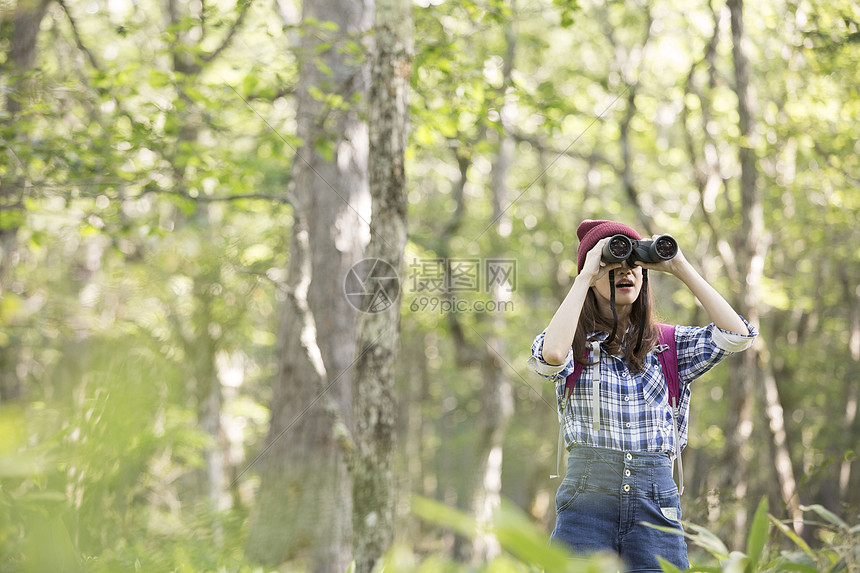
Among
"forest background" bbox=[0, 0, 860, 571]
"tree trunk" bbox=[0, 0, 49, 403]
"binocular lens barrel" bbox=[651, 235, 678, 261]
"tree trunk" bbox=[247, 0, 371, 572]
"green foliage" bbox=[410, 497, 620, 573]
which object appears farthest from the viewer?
"tree trunk" bbox=[247, 0, 371, 572]

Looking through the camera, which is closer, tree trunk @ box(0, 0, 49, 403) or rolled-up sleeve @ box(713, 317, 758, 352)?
rolled-up sleeve @ box(713, 317, 758, 352)

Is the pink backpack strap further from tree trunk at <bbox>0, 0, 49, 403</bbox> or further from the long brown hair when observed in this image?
tree trunk at <bbox>0, 0, 49, 403</bbox>

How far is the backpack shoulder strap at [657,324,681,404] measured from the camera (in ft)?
7.57

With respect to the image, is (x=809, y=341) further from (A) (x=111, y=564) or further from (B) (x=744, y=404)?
(A) (x=111, y=564)

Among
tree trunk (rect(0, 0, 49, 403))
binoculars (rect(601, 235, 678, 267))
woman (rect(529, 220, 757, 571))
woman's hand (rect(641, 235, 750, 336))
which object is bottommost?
woman (rect(529, 220, 757, 571))

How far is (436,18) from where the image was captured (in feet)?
14.9

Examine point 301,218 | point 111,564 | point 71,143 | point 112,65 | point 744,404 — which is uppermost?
point 112,65

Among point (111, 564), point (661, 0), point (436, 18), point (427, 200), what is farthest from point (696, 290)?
point (427, 200)

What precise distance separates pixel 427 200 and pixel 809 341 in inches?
326

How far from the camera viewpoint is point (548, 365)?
220 cm

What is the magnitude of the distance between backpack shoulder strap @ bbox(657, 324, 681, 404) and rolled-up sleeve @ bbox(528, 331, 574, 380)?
0.34m

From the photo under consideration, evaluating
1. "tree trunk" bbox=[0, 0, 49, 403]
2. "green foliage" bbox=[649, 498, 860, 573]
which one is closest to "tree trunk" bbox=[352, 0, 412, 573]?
"green foliage" bbox=[649, 498, 860, 573]

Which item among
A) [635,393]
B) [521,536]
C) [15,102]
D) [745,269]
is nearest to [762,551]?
[635,393]

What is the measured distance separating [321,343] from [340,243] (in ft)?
2.80
